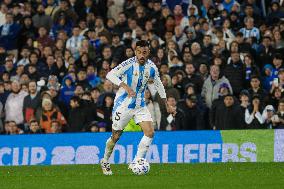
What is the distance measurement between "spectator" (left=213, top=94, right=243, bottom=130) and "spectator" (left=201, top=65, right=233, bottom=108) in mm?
937

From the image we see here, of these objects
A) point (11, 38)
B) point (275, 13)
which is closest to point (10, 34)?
point (11, 38)

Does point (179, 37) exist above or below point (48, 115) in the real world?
above

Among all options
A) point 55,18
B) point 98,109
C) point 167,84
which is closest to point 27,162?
point 98,109

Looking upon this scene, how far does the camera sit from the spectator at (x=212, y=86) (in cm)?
2419

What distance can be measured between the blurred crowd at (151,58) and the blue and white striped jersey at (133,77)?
5849mm

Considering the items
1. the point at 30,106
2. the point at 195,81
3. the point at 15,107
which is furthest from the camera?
the point at 15,107

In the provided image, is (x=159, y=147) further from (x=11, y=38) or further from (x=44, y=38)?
(x=11, y=38)

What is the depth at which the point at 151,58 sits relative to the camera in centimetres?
2564

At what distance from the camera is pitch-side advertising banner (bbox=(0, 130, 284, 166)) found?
21.9 metres

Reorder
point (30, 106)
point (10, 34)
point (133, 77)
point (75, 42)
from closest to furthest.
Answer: point (133, 77)
point (30, 106)
point (75, 42)
point (10, 34)

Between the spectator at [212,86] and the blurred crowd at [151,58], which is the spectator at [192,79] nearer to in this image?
the blurred crowd at [151,58]

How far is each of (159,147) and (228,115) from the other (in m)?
1.95

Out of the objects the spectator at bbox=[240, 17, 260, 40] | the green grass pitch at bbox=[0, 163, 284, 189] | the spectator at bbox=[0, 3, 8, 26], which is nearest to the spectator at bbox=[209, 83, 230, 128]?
the spectator at bbox=[240, 17, 260, 40]

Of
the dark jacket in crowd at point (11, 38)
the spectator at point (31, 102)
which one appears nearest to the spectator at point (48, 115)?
the spectator at point (31, 102)
